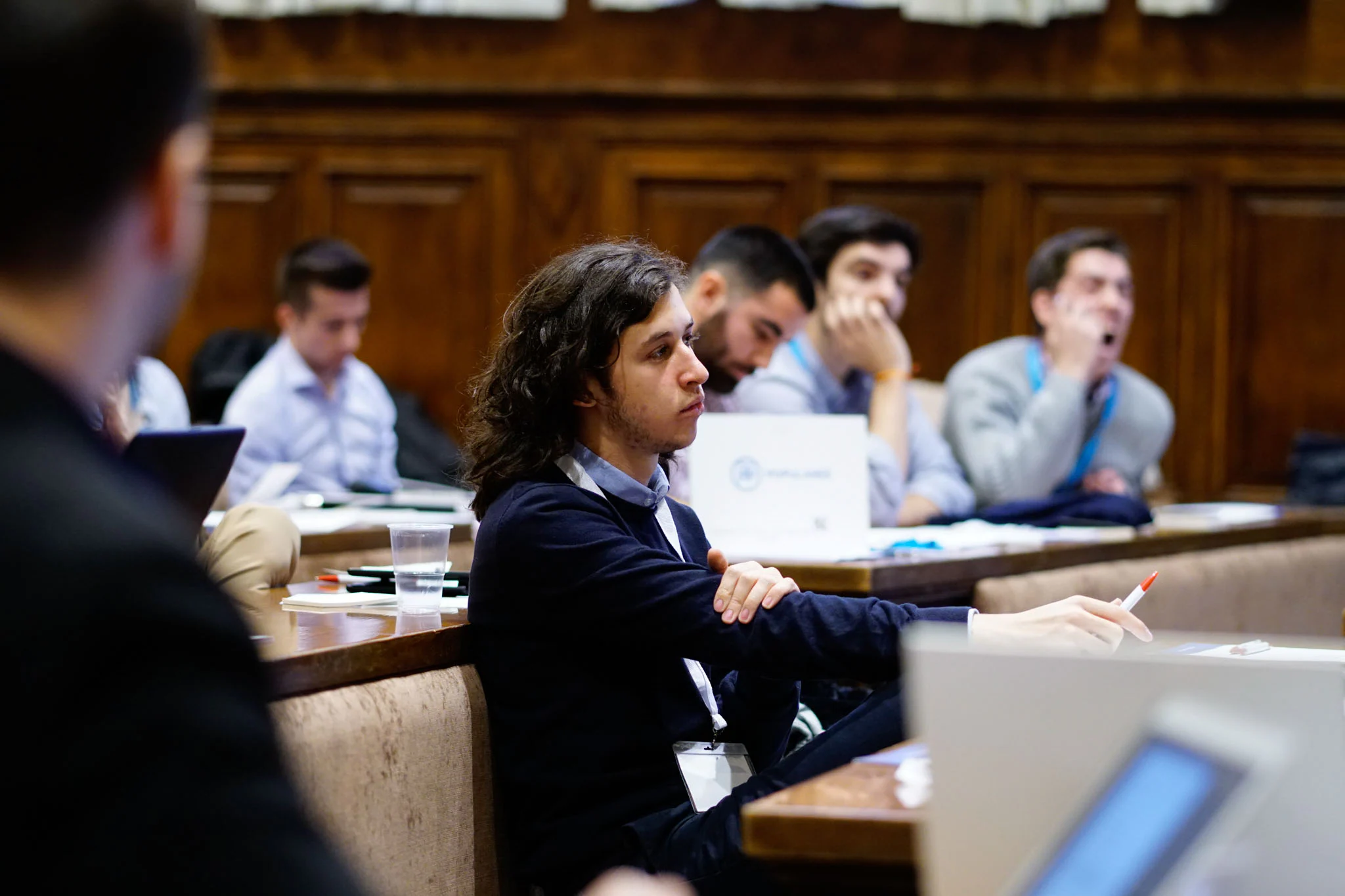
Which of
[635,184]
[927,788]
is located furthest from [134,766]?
[635,184]

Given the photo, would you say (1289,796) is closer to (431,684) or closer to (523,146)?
(431,684)

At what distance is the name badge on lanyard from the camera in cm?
177

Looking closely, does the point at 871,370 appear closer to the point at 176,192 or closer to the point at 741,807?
the point at 741,807

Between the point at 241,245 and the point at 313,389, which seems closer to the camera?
the point at 313,389

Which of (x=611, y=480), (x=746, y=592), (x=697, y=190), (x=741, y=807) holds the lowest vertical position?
(x=741, y=807)

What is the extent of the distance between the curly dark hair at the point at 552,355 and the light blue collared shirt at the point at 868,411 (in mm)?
1356

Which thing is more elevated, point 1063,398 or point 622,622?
point 1063,398

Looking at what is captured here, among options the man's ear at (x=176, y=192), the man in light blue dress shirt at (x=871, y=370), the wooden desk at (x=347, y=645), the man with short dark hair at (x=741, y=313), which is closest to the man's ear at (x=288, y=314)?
the man in light blue dress shirt at (x=871, y=370)

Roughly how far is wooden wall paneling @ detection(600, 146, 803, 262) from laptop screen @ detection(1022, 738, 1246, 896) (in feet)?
15.8

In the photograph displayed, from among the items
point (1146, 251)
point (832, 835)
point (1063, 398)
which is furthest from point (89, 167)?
point (1146, 251)

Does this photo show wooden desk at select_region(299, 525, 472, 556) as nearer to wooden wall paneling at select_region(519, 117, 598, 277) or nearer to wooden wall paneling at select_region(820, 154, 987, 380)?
wooden wall paneling at select_region(519, 117, 598, 277)

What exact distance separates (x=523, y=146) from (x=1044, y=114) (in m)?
1.83

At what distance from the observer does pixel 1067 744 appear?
0.98m

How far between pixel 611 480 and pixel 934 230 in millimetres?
3792
